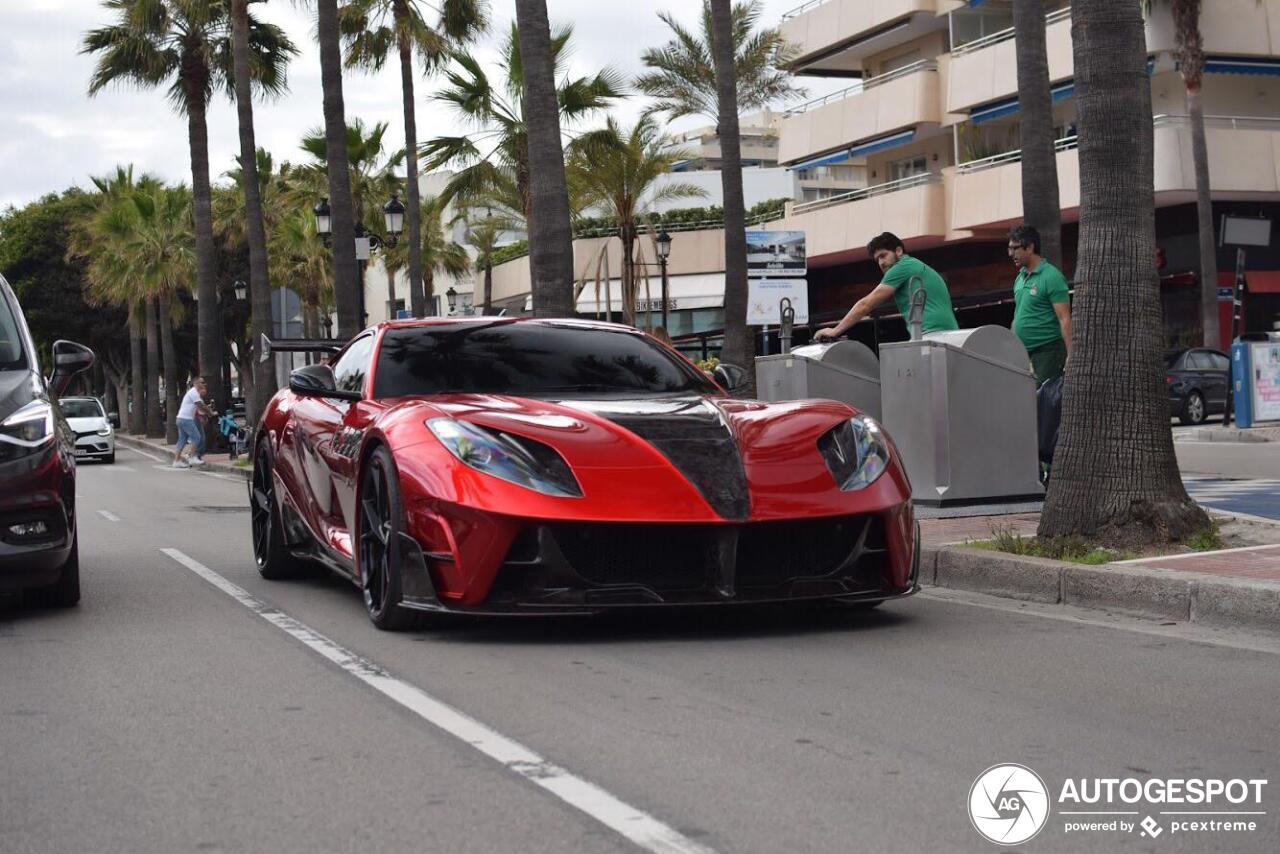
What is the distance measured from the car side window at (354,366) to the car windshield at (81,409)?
29633 mm

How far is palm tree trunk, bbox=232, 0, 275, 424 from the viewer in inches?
1252

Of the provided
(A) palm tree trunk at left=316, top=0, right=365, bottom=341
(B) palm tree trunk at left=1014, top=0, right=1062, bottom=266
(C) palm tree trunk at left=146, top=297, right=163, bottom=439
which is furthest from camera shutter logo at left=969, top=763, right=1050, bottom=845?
(C) palm tree trunk at left=146, top=297, right=163, bottom=439

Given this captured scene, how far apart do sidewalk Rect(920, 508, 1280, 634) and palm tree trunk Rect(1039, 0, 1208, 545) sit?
0.44 meters

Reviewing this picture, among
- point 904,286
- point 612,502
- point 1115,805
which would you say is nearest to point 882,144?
point 904,286

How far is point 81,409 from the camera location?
37625 mm

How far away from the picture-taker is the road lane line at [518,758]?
383 cm

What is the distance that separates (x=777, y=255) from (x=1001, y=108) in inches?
430

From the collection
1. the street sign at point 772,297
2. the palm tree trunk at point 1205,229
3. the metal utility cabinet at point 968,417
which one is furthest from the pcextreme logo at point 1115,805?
the palm tree trunk at point 1205,229

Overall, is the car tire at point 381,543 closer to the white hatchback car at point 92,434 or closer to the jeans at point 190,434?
the jeans at point 190,434

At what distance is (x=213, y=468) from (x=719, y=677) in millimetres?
28028

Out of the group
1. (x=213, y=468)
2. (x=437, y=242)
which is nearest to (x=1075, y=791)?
(x=213, y=468)

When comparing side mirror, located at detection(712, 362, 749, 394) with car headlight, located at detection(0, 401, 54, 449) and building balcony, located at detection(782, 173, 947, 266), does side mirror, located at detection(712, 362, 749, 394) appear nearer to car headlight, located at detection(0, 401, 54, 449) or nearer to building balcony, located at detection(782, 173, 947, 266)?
car headlight, located at detection(0, 401, 54, 449)

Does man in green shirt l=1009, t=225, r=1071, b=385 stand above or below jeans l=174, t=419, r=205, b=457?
above

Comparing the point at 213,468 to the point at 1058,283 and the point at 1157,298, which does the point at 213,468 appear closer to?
the point at 1058,283
